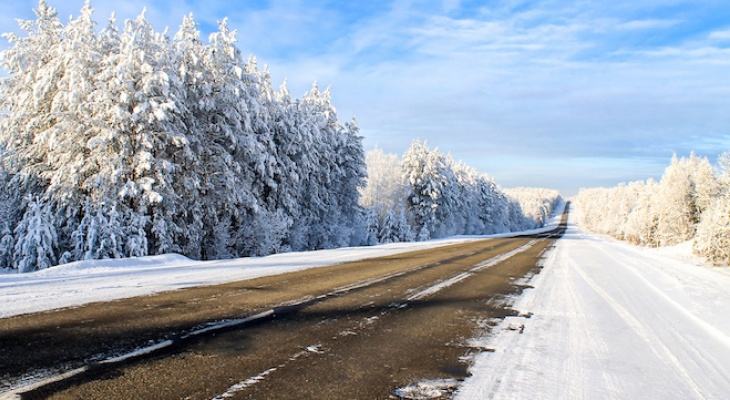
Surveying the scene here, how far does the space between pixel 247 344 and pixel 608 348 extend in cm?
382

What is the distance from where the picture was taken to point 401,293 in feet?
22.7

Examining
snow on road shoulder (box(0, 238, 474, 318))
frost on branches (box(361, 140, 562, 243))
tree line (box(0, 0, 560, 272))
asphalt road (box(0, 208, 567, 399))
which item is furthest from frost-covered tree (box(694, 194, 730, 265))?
frost on branches (box(361, 140, 562, 243))

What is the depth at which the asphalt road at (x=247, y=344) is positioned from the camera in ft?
9.25

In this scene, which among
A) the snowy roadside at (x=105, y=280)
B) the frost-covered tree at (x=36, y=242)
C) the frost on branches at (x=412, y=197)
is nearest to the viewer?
the snowy roadside at (x=105, y=280)

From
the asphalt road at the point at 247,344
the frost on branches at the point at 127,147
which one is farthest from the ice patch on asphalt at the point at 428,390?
the frost on branches at the point at 127,147

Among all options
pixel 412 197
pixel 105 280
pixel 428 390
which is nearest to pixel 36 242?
pixel 105 280

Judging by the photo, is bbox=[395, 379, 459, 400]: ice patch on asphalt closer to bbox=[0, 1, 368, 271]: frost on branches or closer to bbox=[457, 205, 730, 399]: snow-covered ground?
bbox=[457, 205, 730, 399]: snow-covered ground

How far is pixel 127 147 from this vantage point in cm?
1575

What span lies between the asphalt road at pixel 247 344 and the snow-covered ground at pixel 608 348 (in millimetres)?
382

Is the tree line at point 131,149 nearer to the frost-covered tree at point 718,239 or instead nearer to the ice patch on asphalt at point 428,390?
the ice patch on asphalt at point 428,390

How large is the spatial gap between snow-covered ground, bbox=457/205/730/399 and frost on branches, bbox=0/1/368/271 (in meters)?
13.9

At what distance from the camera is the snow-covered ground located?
3.14 m

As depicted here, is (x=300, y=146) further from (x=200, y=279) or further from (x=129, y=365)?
(x=129, y=365)

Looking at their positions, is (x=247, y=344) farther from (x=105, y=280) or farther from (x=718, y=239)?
(x=718, y=239)
